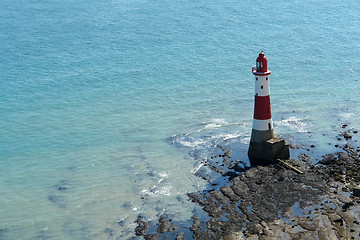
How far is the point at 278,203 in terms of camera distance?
2239 cm

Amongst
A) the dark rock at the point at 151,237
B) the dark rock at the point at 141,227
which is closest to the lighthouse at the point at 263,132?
the dark rock at the point at 141,227

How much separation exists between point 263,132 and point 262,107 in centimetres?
161

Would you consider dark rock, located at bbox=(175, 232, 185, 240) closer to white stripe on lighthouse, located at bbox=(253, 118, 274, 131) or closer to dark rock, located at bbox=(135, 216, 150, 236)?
dark rock, located at bbox=(135, 216, 150, 236)

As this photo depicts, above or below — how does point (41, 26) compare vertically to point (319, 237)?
above

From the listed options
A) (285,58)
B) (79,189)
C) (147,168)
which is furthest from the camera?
(285,58)

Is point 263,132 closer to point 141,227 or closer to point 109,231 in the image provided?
point 141,227

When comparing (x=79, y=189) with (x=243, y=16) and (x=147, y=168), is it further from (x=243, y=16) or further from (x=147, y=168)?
(x=243, y=16)

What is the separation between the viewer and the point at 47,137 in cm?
3222

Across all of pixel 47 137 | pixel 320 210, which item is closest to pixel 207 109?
pixel 47 137

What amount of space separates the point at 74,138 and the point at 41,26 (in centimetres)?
3161

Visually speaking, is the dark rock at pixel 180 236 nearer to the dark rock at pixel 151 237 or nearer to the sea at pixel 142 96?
the dark rock at pixel 151 237

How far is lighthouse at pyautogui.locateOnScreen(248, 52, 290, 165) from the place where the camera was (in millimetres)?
26078

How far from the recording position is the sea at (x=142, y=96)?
24516 millimetres

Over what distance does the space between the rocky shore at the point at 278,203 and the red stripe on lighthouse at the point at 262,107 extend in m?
2.99
